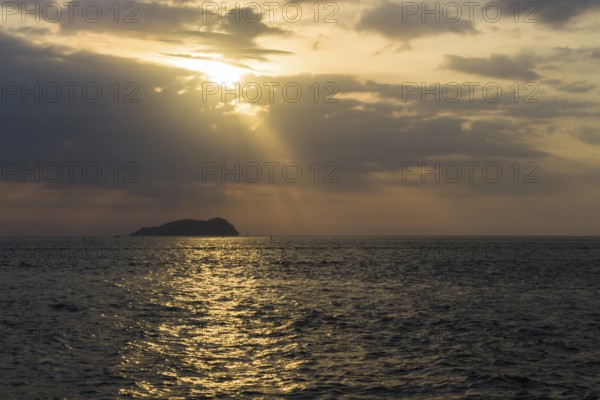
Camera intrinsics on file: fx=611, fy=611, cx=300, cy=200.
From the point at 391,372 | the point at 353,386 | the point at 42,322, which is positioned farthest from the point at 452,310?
the point at 42,322

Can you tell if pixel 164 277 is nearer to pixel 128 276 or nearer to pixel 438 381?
pixel 128 276

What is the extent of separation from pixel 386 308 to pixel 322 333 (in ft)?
50.8

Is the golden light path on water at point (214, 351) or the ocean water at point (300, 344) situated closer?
the ocean water at point (300, 344)

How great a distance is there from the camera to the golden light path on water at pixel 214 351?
89.1 feet

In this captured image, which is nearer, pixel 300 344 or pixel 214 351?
pixel 214 351

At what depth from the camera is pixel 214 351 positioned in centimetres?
3466

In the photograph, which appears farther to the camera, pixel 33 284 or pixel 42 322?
pixel 33 284

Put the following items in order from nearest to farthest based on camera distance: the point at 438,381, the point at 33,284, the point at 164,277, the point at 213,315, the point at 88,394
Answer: the point at 88,394 < the point at 438,381 < the point at 213,315 < the point at 33,284 < the point at 164,277

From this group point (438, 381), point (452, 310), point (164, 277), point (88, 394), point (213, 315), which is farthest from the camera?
point (164, 277)

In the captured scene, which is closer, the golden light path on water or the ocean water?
the ocean water

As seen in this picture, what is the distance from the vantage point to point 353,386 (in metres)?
26.9

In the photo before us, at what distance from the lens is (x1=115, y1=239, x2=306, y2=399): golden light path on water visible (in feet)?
89.1

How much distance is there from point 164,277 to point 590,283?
201 ft

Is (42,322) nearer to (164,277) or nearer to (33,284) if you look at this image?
(33,284)
